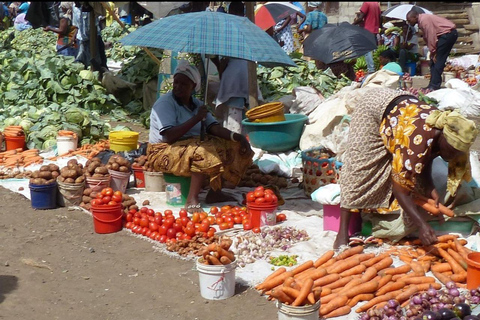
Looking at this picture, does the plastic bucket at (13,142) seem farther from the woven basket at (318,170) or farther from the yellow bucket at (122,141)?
the woven basket at (318,170)

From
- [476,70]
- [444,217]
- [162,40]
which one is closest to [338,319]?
[444,217]

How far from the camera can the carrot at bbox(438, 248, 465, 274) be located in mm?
4270

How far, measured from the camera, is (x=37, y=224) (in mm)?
5641

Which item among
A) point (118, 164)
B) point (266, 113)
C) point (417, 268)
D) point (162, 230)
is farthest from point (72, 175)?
point (417, 268)

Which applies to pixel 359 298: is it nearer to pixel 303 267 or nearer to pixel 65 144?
pixel 303 267

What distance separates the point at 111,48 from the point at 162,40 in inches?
495

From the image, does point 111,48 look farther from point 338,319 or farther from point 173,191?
point 338,319

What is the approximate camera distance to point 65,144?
7.63 metres

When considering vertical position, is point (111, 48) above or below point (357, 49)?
below

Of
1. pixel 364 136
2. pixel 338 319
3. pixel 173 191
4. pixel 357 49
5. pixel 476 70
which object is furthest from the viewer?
pixel 476 70

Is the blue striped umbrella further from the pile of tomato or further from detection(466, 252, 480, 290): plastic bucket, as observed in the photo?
detection(466, 252, 480, 290): plastic bucket

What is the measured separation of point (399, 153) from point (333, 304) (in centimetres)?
122

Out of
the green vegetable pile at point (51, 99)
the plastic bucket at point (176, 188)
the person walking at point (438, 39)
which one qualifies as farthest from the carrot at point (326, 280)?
the person walking at point (438, 39)

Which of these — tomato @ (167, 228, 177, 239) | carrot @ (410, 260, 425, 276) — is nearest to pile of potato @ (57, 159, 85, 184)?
tomato @ (167, 228, 177, 239)
